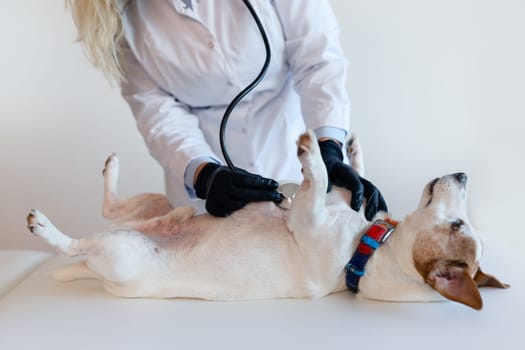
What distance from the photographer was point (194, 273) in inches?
41.8

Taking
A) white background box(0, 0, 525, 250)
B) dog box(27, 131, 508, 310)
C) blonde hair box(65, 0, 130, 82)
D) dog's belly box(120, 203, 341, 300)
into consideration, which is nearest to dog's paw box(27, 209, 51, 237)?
dog box(27, 131, 508, 310)

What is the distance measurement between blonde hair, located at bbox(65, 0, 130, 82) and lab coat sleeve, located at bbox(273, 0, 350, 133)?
41 centimetres

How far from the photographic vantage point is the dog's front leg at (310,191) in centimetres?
91

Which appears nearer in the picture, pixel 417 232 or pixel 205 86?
pixel 417 232

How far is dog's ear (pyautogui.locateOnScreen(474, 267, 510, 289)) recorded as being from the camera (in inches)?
40.0

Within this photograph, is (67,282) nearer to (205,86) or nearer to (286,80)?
(205,86)

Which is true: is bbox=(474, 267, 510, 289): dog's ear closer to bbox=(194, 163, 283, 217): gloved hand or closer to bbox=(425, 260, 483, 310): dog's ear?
bbox=(425, 260, 483, 310): dog's ear

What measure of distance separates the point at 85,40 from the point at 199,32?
29 cm

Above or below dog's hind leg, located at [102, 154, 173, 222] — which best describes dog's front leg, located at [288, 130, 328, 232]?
above

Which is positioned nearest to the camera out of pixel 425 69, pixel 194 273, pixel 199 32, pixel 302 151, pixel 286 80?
pixel 302 151

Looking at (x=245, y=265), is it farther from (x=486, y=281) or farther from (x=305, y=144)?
(x=486, y=281)

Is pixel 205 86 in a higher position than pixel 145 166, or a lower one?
higher

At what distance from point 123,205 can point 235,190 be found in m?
0.37

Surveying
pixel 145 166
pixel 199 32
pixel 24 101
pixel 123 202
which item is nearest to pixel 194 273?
pixel 123 202
